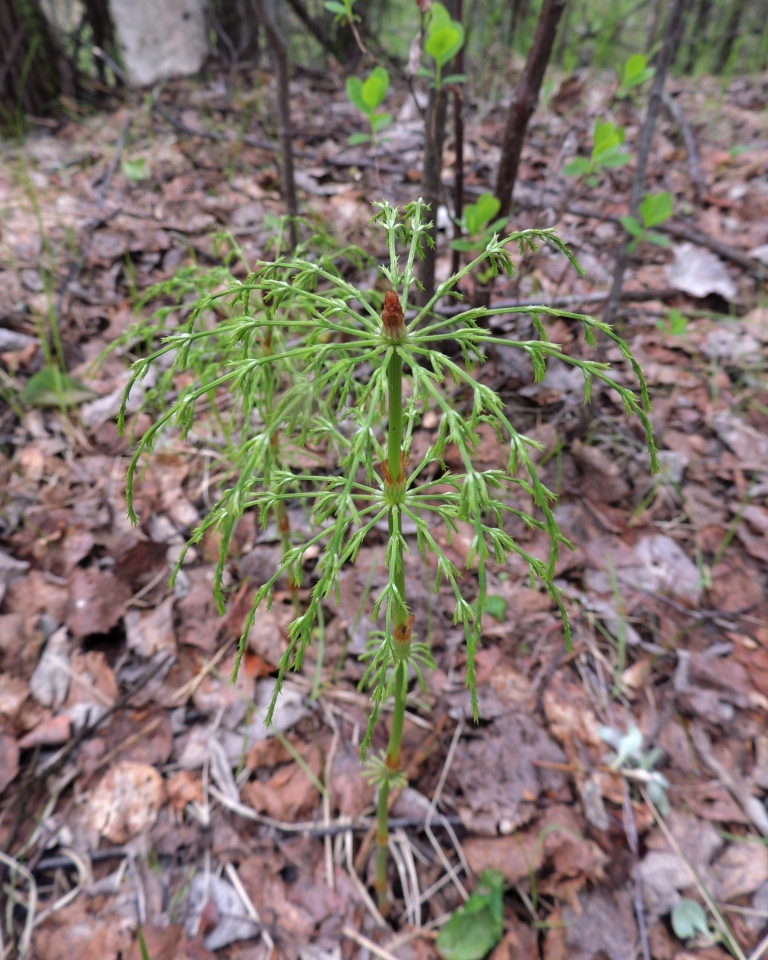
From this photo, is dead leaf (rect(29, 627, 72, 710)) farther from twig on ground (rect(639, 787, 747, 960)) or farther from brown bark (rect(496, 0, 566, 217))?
brown bark (rect(496, 0, 566, 217))

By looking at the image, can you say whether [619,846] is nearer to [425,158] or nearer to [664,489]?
[664,489]

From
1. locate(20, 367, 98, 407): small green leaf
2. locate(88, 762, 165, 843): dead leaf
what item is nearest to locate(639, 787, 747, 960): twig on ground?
locate(88, 762, 165, 843): dead leaf

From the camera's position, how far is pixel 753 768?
197 cm

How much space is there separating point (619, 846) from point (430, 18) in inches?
122

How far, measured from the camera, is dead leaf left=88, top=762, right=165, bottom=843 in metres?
1.88

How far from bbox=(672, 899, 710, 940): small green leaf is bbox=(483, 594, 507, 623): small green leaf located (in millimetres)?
1053

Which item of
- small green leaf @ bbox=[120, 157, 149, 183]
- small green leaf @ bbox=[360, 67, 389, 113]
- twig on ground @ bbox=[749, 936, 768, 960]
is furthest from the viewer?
small green leaf @ bbox=[120, 157, 149, 183]

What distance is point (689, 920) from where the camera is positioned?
67.3 inches

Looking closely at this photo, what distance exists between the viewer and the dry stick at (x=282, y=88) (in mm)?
2410

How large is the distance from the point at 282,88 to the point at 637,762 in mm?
3221

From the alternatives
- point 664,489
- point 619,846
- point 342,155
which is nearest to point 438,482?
point 619,846

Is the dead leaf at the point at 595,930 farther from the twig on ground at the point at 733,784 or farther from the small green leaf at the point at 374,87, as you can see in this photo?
the small green leaf at the point at 374,87

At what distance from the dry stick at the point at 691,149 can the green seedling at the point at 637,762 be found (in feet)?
12.4

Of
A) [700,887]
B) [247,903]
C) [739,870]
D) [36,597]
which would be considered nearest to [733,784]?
[739,870]
